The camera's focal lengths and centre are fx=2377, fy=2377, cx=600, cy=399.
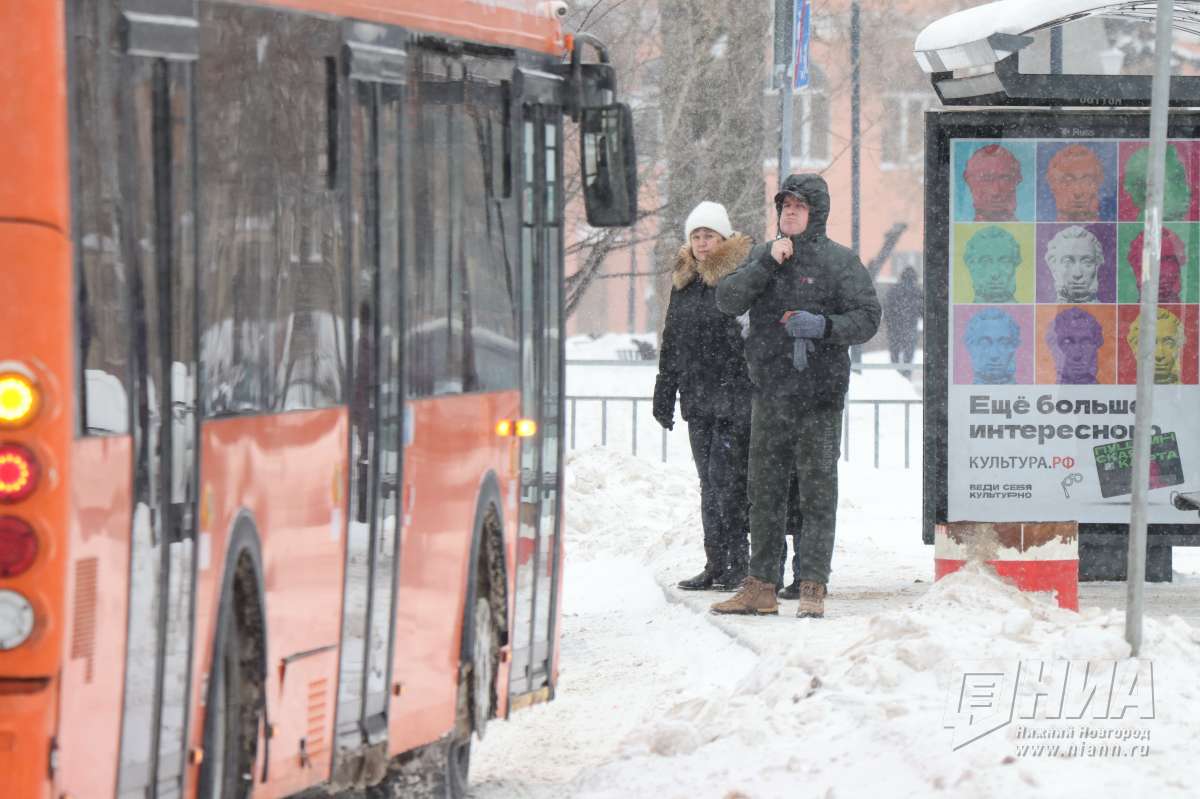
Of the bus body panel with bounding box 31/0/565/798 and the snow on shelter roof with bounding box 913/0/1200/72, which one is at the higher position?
the snow on shelter roof with bounding box 913/0/1200/72

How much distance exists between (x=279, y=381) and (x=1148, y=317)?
3.20 m

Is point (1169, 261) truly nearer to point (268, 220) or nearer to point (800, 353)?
point (800, 353)

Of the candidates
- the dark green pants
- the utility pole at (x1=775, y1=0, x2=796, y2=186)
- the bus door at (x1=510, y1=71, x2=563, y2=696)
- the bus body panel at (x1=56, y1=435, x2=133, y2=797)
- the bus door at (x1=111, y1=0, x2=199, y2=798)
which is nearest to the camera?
the bus body panel at (x1=56, y1=435, x2=133, y2=797)

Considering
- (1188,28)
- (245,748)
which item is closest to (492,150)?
(245,748)

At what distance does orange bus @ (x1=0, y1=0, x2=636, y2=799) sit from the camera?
4676 millimetres

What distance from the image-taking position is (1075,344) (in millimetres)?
11789

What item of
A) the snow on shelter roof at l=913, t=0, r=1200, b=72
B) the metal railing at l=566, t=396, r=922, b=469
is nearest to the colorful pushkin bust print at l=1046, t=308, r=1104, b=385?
the snow on shelter roof at l=913, t=0, r=1200, b=72

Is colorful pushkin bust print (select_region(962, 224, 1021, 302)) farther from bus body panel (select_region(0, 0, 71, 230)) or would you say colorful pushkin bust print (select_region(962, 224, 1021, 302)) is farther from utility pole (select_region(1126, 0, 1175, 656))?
bus body panel (select_region(0, 0, 71, 230))

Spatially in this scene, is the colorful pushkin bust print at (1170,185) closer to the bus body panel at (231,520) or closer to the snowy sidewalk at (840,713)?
the snowy sidewalk at (840,713)

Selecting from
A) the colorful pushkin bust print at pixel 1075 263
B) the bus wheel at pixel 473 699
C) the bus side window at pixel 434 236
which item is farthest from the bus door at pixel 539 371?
the colorful pushkin bust print at pixel 1075 263

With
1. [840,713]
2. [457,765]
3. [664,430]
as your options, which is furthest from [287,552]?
[664,430]

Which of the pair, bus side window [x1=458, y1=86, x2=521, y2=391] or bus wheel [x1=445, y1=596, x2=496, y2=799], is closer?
bus side window [x1=458, y1=86, x2=521, y2=391]

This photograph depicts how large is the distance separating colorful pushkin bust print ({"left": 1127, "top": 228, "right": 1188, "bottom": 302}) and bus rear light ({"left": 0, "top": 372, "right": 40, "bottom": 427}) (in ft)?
26.3

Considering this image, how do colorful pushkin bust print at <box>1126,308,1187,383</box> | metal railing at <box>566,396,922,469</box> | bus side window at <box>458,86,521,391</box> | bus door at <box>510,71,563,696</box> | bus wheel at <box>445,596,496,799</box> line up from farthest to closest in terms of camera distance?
metal railing at <box>566,396,922,469</box>, colorful pushkin bust print at <box>1126,308,1187,383</box>, bus door at <box>510,71,563,696</box>, bus wheel at <box>445,596,496,799</box>, bus side window at <box>458,86,521,391</box>
